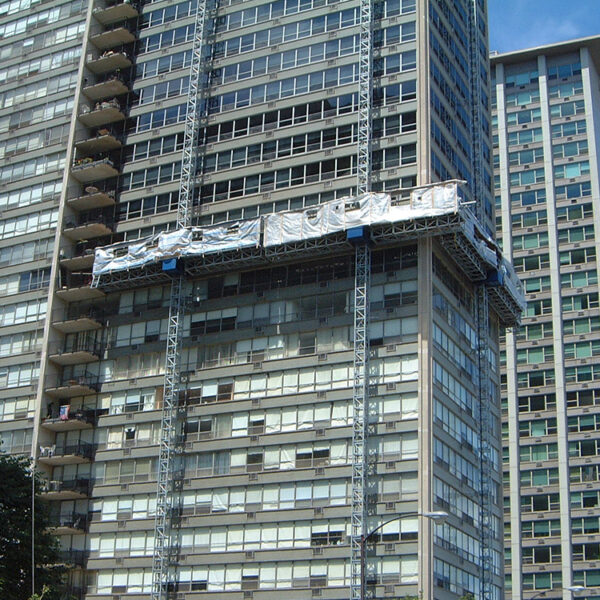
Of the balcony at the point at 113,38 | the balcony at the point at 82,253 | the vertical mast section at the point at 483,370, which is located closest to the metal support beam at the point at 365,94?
the vertical mast section at the point at 483,370

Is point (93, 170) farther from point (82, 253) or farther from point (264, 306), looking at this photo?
point (264, 306)

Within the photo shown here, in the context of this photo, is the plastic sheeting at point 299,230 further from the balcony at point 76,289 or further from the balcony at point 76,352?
the balcony at point 76,352

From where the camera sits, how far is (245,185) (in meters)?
86.2

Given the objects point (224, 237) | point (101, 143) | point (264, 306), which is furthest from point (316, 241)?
point (101, 143)

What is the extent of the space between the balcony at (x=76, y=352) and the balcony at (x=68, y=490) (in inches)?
377

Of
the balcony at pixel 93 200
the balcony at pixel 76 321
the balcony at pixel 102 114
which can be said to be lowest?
the balcony at pixel 76 321

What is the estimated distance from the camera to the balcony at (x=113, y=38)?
9669 cm

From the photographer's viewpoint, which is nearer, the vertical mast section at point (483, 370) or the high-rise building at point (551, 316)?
the vertical mast section at point (483, 370)

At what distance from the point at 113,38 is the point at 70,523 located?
42906mm

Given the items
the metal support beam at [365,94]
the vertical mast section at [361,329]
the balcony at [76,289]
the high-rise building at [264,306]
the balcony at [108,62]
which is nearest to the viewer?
the vertical mast section at [361,329]

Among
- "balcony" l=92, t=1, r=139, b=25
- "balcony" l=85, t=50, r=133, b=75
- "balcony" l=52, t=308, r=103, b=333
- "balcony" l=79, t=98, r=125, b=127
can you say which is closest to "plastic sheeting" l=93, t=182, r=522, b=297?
"balcony" l=52, t=308, r=103, b=333

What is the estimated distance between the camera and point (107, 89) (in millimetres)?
95188

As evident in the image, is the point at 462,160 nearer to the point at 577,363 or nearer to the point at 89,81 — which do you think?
the point at 89,81

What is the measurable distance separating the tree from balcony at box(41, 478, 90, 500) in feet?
32.6
